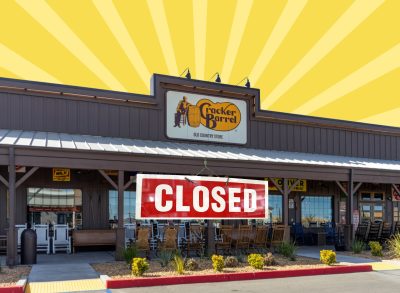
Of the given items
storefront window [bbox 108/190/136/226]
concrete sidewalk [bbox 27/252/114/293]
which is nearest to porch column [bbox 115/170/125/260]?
concrete sidewalk [bbox 27/252/114/293]

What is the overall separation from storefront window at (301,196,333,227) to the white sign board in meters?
4.60

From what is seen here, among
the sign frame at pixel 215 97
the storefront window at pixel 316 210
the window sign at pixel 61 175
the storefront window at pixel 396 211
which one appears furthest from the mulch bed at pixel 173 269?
the storefront window at pixel 396 211

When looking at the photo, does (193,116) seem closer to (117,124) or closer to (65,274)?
(117,124)

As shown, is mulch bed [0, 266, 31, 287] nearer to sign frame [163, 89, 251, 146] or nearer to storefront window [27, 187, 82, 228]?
storefront window [27, 187, 82, 228]

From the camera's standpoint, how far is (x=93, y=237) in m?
15.8

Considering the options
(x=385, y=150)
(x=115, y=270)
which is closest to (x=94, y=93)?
(x=115, y=270)

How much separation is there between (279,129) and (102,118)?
26.4ft

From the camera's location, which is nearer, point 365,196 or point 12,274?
point 12,274

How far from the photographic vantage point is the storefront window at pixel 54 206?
52.6ft

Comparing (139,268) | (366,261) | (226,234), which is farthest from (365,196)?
(139,268)

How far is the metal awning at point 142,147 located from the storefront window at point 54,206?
83.7 inches

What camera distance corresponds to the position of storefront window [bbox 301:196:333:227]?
21.1 meters

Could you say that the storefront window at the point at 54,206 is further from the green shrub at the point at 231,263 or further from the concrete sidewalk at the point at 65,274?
the green shrub at the point at 231,263

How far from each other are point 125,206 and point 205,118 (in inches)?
187
